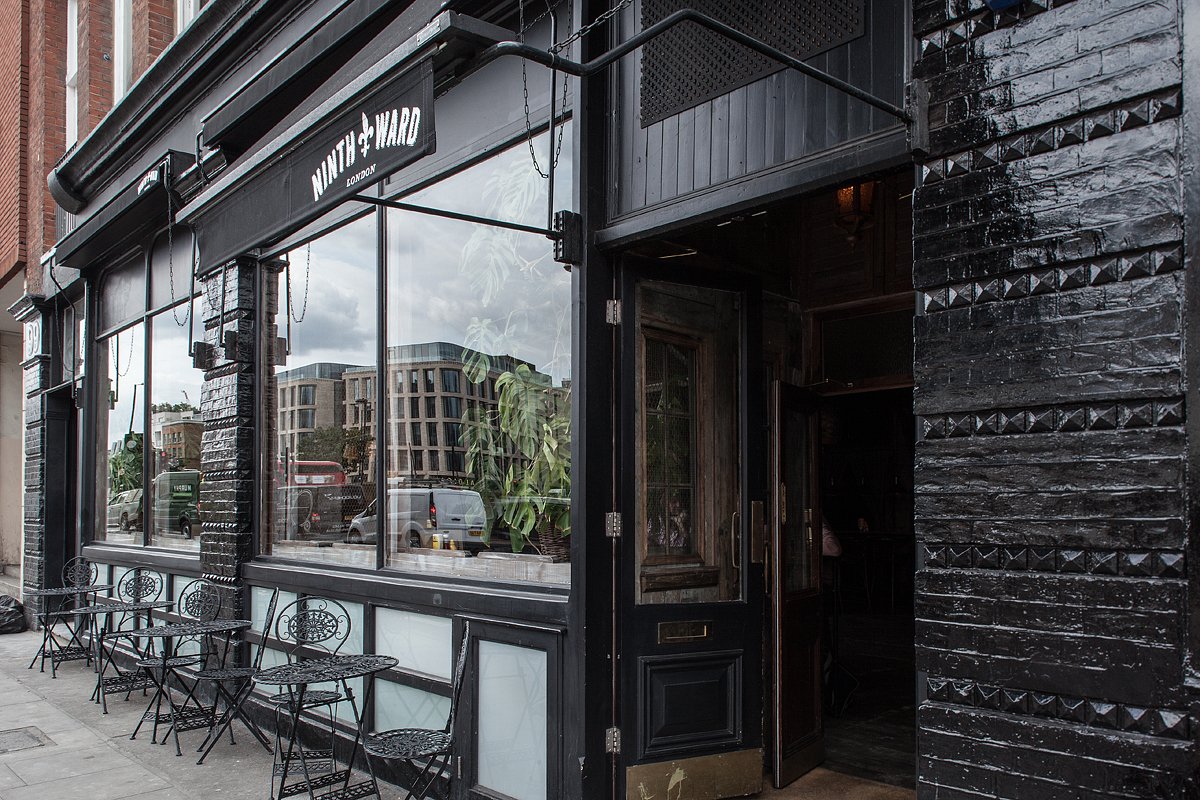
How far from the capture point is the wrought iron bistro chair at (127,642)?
25.4 ft

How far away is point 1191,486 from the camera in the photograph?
2.46 m

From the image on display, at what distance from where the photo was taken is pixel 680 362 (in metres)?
5.03

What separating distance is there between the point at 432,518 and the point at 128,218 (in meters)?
5.63

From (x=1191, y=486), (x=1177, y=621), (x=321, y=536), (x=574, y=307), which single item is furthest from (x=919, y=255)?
(x=321, y=536)

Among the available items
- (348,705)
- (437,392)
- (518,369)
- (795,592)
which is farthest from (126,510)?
(795,592)

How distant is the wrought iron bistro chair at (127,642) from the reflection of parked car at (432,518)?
2.60m

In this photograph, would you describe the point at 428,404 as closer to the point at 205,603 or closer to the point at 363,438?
the point at 363,438

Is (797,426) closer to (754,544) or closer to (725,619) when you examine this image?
(754,544)

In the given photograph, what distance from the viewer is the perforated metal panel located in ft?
12.3

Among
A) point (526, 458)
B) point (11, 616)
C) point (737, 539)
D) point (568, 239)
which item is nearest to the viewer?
point (568, 239)

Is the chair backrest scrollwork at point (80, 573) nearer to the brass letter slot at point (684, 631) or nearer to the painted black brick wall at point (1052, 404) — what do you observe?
the brass letter slot at point (684, 631)

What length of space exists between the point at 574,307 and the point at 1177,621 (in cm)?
301

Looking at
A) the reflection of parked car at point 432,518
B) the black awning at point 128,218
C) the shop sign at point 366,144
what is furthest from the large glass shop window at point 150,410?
the shop sign at point 366,144

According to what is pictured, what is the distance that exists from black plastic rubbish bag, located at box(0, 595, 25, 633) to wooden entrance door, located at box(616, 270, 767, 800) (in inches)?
420
